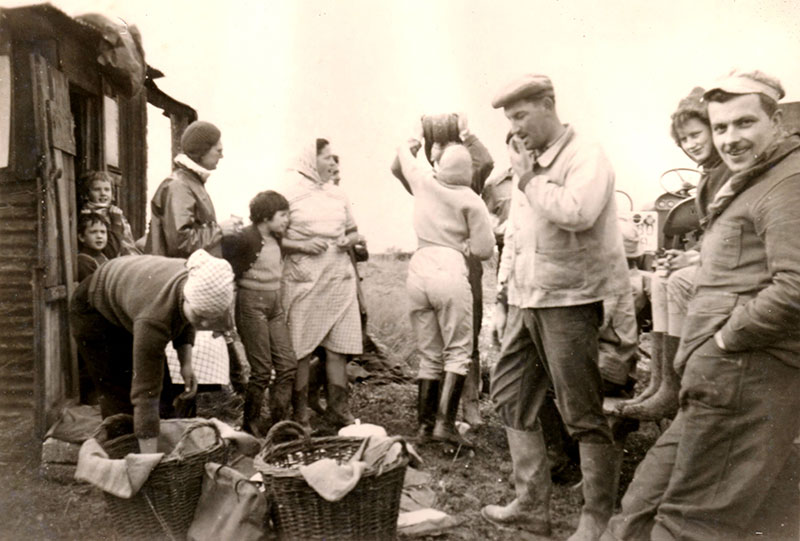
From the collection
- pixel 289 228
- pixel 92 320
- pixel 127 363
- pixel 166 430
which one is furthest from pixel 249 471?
pixel 289 228

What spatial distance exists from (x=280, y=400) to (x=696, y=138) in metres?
3.32

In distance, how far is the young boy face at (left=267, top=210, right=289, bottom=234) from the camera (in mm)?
5043

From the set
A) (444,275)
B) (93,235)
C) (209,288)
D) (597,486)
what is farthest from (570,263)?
(93,235)

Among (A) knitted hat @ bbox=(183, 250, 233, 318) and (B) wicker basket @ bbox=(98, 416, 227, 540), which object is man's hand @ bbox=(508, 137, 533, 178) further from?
(B) wicker basket @ bbox=(98, 416, 227, 540)

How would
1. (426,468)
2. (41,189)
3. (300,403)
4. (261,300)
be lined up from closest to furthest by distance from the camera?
(41,189) → (426,468) → (261,300) → (300,403)

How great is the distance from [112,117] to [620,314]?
4561 mm

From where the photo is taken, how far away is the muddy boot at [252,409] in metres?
5.01

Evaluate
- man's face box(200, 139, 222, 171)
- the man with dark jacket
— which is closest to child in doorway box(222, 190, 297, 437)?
man's face box(200, 139, 222, 171)

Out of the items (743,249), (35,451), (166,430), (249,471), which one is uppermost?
(743,249)

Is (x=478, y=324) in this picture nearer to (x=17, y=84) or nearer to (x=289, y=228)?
(x=289, y=228)

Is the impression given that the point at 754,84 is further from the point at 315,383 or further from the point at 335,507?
the point at 315,383

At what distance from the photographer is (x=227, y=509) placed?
10.4ft

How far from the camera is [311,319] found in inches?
212

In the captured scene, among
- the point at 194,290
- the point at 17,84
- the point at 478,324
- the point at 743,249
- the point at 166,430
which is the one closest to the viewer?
the point at 743,249
